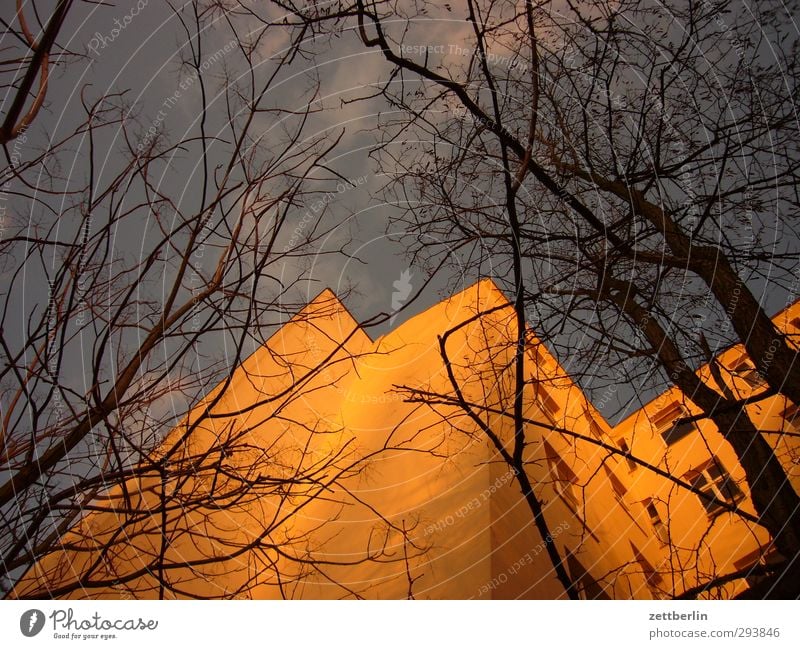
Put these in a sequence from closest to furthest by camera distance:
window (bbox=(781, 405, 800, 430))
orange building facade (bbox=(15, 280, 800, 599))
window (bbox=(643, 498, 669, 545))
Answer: orange building facade (bbox=(15, 280, 800, 599)) → window (bbox=(781, 405, 800, 430)) → window (bbox=(643, 498, 669, 545))

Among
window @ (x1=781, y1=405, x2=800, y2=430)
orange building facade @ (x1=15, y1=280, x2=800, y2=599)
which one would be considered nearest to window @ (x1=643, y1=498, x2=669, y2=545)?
orange building facade @ (x1=15, y1=280, x2=800, y2=599)

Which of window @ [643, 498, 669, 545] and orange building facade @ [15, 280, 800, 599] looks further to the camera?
window @ [643, 498, 669, 545]

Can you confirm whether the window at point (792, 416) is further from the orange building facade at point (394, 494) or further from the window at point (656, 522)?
the window at point (656, 522)

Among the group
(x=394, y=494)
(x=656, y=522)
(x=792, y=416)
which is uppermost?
(x=394, y=494)

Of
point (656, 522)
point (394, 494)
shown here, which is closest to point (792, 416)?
point (394, 494)

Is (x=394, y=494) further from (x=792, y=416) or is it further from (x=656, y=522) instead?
(x=656, y=522)

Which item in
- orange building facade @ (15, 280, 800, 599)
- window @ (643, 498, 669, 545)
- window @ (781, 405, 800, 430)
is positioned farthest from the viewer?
window @ (643, 498, 669, 545)

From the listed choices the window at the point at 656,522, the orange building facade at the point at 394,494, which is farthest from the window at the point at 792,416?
the window at the point at 656,522

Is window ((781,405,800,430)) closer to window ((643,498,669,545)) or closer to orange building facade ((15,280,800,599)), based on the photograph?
orange building facade ((15,280,800,599))

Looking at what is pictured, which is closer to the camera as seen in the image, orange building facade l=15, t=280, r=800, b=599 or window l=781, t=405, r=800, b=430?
orange building facade l=15, t=280, r=800, b=599

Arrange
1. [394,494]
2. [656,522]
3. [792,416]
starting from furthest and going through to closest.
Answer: [656,522] → [394,494] → [792,416]
